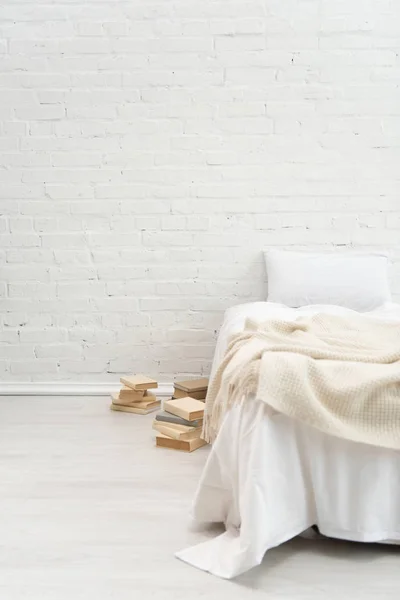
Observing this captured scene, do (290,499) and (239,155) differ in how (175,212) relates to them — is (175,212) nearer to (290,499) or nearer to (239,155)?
(239,155)

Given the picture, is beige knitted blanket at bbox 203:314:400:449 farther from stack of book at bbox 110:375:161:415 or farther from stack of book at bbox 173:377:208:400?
stack of book at bbox 110:375:161:415

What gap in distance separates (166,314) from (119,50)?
161 centimetres

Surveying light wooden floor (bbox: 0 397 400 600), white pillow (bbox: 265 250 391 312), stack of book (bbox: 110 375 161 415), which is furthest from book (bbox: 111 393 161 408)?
white pillow (bbox: 265 250 391 312)

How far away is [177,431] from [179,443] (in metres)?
0.06

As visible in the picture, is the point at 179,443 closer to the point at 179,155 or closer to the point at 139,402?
the point at 139,402

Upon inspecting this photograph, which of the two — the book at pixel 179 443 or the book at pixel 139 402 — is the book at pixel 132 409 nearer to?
the book at pixel 139 402

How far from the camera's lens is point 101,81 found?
4070 mm

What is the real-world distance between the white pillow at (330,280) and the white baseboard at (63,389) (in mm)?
896

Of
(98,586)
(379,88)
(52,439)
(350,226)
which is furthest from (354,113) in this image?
(98,586)

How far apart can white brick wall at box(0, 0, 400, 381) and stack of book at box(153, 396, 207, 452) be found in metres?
0.99

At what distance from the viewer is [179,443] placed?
3.10m

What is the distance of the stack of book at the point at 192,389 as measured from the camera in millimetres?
3684

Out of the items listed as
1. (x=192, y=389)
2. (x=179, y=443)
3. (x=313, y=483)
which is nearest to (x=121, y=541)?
(x=313, y=483)

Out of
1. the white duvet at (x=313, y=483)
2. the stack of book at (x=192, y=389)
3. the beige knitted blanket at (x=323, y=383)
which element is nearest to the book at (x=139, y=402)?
the stack of book at (x=192, y=389)
